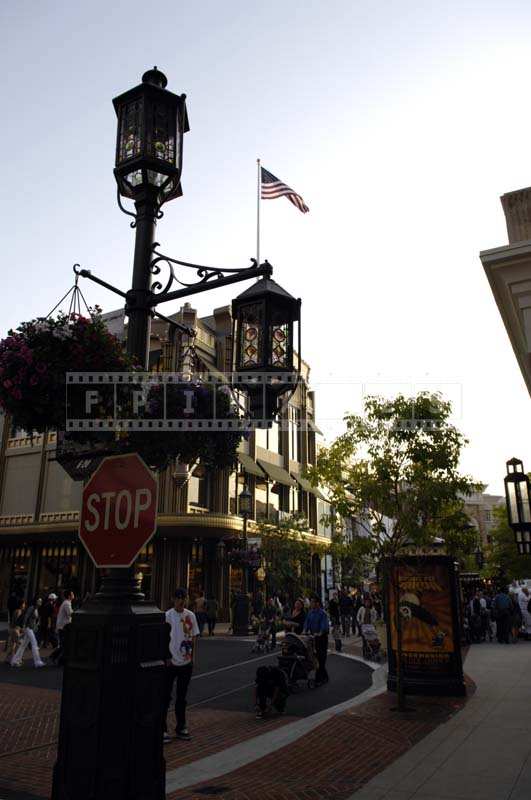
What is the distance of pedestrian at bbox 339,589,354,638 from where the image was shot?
26.2m

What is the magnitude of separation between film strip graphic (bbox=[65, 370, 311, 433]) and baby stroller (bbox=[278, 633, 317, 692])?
24.7ft

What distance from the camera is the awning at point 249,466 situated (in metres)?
33.1

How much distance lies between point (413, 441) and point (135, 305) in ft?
28.4

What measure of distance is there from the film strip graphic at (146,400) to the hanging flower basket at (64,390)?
0.01 meters

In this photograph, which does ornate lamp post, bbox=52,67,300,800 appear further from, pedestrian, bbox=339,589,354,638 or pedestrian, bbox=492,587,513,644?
pedestrian, bbox=339,589,354,638

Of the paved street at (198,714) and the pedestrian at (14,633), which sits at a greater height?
the pedestrian at (14,633)

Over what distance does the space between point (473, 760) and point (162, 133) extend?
25.3ft

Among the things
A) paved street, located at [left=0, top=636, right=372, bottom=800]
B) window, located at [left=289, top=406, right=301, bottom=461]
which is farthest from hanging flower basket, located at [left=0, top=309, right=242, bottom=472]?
window, located at [left=289, top=406, right=301, bottom=461]

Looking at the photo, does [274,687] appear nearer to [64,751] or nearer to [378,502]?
[378,502]

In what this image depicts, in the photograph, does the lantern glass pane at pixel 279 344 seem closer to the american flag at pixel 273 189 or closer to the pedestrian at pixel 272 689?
the pedestrian at pixel 272 689

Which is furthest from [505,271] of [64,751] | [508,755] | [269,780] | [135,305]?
Answer: [64,751]

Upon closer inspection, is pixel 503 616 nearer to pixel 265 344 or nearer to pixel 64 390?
pixel 265 344

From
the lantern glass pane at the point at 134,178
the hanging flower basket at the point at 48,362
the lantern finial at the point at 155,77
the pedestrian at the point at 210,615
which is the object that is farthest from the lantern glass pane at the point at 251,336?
the pedestrian at the point at 210,615

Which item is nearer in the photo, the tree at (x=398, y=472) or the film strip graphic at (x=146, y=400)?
the film strip graphic at (x=146, y=400)
